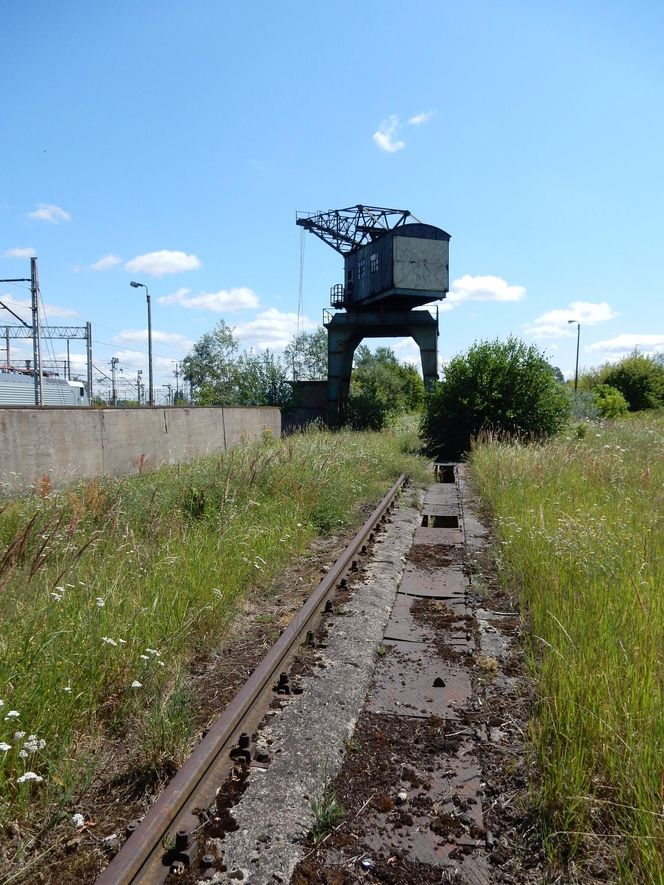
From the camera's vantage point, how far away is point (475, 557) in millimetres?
6973

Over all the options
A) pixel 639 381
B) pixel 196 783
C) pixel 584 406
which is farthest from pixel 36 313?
pixel 639 381

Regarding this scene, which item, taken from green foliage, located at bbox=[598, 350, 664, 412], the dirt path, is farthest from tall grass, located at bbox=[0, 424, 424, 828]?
green foliage, located at bbox=[598, 350, 664, 412]

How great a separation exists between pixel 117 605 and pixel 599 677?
115 inches

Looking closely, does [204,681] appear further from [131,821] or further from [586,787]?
[586,787]

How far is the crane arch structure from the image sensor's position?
1182 inches

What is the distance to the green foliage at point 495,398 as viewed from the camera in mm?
20531

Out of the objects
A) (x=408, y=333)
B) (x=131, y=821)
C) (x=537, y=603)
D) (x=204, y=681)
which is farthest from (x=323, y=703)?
(x=408, y=333)

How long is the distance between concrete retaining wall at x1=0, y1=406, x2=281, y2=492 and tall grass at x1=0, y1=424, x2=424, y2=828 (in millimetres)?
1434

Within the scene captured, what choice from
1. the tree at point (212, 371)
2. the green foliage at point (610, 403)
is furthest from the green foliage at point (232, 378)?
the green foliage at point (610, 403)

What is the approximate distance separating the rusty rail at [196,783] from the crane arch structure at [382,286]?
89.9ft

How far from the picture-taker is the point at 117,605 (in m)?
4.10

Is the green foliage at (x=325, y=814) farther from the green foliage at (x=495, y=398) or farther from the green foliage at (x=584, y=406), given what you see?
the green foliage at (x=584, y=406)

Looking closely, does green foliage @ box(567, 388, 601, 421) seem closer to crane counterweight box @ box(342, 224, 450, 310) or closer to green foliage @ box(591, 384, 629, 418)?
green foliage @ box(591, 384, 629, 418)

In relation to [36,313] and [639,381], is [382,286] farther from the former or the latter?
[639,381]
